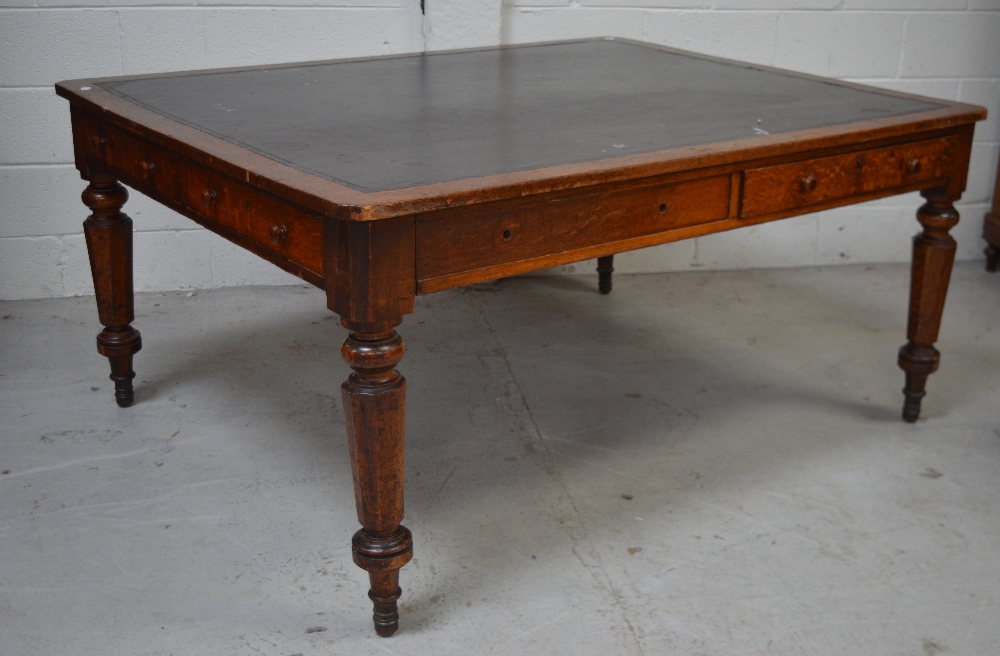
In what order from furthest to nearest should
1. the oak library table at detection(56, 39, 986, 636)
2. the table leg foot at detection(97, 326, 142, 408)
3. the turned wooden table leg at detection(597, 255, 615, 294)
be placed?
1. the turned wooden table leg at detection(597, 255, 615, 294)
2. the table leg foot at detection(97, 326, 142, 408)
3. the oak library table at detection(56, 39, 986, 636)

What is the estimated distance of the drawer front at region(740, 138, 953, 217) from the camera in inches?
77.0

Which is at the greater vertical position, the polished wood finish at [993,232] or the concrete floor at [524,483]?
the polished wood finish at [993,232]

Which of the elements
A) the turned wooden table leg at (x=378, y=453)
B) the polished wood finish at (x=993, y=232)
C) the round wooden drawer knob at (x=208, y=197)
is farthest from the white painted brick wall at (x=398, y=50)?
the turned wooden table leg at (x=378, y=453)

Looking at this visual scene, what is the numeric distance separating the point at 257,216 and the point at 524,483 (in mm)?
821

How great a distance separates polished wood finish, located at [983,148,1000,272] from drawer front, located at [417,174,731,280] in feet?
6.42

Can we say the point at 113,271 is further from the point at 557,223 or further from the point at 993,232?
the point at 993,232

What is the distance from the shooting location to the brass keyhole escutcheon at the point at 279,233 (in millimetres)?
1625

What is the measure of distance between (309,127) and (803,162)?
87cm

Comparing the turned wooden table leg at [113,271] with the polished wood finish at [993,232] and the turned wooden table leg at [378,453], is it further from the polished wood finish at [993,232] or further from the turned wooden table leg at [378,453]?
the polished wood finish at [993,232]

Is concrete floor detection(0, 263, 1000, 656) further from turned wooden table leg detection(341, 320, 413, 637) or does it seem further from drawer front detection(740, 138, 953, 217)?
drawer front detection(740, 138, 953, 217)

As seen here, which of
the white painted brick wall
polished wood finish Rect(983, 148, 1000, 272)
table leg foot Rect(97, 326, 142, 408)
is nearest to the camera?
table leg foot Rect(97, 326, 142, 408)

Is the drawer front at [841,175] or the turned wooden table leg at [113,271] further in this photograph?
the turned wooden table leg at [113,271]

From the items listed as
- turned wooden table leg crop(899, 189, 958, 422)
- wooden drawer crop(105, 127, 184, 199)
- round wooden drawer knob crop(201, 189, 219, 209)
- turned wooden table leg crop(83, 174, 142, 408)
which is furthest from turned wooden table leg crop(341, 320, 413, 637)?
turned wooden table leg crop(899, 189, 958, 422)

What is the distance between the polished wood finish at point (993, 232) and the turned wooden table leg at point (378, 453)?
2.52 m
